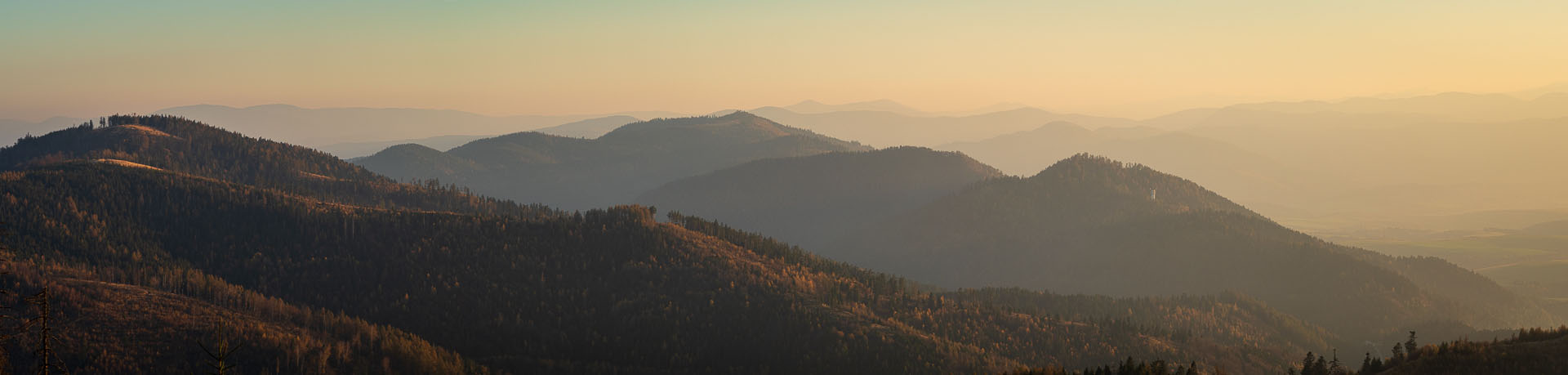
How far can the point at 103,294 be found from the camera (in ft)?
623

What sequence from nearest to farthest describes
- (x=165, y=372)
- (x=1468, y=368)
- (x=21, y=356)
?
(x=1468, y=368) < (x=21, y=356) < (x=165, y=372)

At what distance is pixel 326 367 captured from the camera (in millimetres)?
188625

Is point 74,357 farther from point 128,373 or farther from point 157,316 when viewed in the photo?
point 157,316

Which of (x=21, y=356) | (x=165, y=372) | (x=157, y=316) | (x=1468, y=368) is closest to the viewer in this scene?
(x=1468, y=368)

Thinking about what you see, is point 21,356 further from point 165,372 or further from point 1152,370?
point 1152,370

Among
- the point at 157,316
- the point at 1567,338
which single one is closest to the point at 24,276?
the point at 157,316

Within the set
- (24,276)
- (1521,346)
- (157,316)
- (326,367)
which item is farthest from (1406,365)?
(24,276)

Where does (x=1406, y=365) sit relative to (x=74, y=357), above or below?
above

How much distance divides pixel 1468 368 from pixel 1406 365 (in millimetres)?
5917

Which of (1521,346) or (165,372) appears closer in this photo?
(1521,346)

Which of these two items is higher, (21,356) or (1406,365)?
(1406,365)

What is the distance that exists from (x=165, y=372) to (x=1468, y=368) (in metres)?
193

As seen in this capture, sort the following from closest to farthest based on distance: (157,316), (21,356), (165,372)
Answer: (21,356) → (165,372) → (157,316)

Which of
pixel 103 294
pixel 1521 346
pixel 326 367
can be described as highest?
pixel 1521 346
